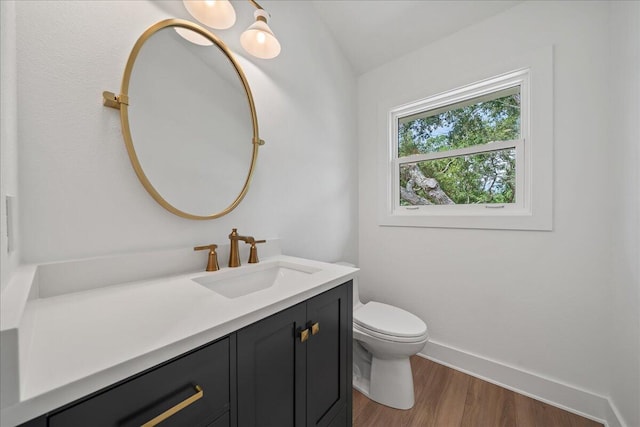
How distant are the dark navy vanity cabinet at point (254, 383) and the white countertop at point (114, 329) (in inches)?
1.4

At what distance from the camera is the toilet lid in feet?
4.44

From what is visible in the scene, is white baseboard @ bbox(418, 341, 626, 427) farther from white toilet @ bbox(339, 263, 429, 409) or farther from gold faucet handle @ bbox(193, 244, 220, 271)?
gold faucet handle @ bbox(193, 244, 220, 271)

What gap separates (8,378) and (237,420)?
1.56ft

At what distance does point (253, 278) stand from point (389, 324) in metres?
0.85

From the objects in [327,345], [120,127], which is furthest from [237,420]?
[120,127]

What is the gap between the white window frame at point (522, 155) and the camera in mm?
1424

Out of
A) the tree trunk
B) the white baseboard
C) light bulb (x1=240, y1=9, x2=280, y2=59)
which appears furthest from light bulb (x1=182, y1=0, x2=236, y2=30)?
the white baseboard

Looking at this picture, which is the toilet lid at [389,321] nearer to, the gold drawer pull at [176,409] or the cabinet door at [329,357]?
the cabinet door at [329,357]

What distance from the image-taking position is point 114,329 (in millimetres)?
522

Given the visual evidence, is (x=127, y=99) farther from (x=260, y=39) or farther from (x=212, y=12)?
(x=260, y=39)

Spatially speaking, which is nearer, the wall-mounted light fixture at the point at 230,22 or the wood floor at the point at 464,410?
the wall-mounted light fixture at the point at 230,22

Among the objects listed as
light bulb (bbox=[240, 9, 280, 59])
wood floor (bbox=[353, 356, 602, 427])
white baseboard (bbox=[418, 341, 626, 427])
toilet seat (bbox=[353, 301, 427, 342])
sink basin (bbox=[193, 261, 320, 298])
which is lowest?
wood floor (bbox=[353, 356, 602, 427])

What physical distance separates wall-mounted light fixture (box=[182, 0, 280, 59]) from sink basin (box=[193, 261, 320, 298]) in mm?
1058

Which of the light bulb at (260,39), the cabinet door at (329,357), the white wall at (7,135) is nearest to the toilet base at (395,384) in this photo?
the cabinet door at (329,357)
